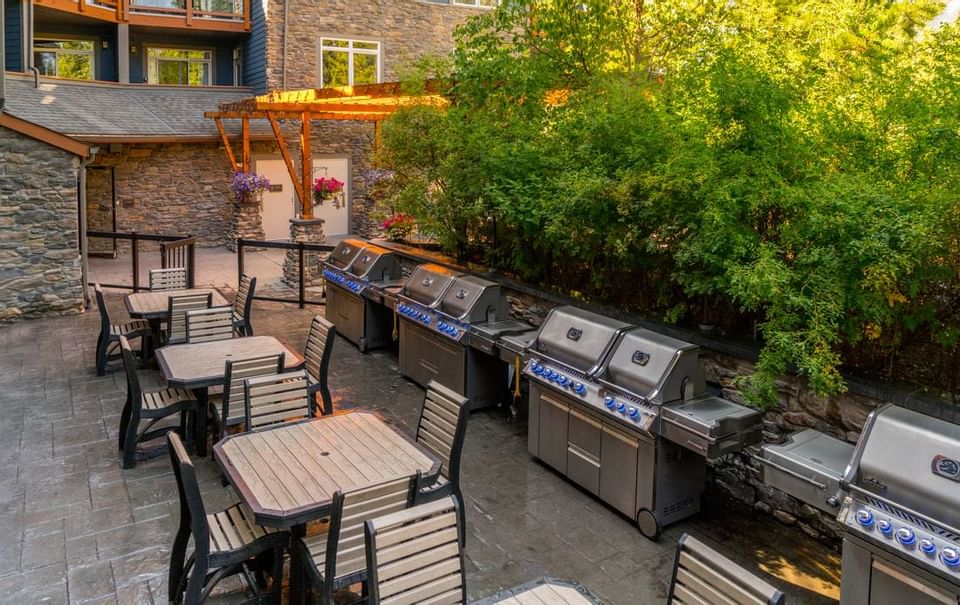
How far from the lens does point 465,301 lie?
6.55 metres

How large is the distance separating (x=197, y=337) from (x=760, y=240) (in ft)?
15.6

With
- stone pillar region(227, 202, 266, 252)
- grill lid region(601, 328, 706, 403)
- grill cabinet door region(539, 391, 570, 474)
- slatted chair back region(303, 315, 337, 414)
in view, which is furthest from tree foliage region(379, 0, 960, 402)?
stone pillar region(227, 202, 266, 252)

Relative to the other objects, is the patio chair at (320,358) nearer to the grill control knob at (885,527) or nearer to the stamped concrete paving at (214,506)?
the stamped concrete paving at (214,506)

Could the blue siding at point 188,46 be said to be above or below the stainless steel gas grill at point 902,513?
above

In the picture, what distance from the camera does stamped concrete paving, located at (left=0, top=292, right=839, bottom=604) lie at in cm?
405

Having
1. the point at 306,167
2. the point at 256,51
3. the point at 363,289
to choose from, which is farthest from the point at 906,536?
the point at 256,51

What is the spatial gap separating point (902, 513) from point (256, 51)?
55.1 feet

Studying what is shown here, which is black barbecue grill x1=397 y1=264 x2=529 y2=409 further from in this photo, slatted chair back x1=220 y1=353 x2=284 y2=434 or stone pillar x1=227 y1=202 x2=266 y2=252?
stone pillar x1=227 y1=202 x2=266 y2=252

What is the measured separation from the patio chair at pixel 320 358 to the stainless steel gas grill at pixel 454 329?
1.16 metres

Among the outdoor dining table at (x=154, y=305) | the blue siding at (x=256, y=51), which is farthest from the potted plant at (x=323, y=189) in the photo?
the outdoor dining table at (x=154, y=305)

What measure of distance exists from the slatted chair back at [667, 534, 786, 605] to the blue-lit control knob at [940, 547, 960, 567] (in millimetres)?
893

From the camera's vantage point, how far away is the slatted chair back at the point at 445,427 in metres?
4.13

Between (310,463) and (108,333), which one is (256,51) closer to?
(108,333)

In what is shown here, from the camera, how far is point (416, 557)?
2.84 m
